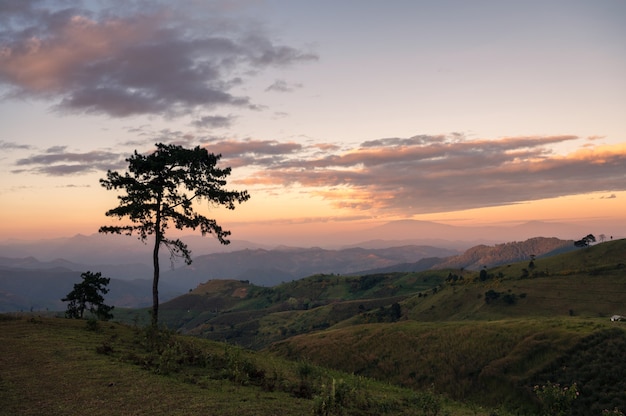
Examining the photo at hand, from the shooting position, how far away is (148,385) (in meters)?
19.1

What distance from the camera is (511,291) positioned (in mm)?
122625

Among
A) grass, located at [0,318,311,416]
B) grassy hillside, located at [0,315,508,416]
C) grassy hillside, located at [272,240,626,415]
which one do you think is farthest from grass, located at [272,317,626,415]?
grass, located at [0,318,311,416]

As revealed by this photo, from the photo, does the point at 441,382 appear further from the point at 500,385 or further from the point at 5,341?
the point at 5,341

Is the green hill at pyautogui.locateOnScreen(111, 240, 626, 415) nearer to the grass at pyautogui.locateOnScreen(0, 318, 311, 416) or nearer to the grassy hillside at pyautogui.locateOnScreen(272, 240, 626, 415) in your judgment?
the grassy hillside at pyautogui.locateOnScreen(272, 240, 626, 415)

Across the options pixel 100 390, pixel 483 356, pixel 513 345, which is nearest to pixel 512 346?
pixel 513 345

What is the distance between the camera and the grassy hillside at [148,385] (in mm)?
16281

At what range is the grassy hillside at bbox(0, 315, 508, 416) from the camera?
16281mm

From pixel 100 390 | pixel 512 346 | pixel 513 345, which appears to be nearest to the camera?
pixel 100 390

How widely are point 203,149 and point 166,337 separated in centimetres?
2058

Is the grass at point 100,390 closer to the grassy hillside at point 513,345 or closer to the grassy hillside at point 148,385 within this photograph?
the grassy hillside at point 148,385

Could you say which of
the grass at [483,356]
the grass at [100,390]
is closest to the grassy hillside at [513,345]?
the grass at [483,356]

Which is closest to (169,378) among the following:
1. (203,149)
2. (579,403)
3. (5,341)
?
(5,341)

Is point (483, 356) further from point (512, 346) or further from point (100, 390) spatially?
point (100, 390)

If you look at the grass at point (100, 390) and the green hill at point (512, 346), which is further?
the green hill at point (512, 346)
